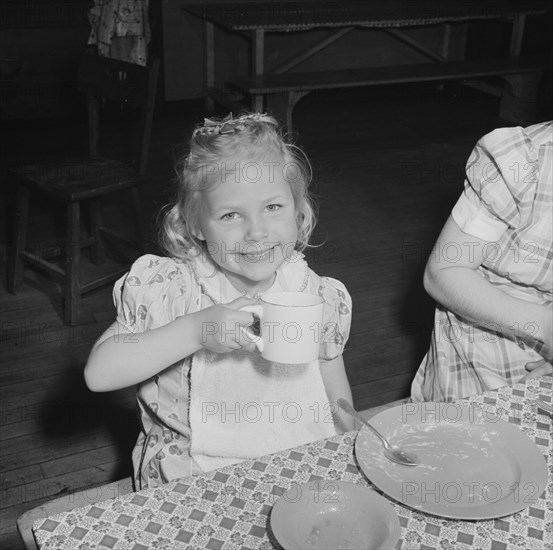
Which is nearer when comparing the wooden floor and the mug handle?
the mug handle

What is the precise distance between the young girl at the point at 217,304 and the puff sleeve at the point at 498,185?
0.29 m

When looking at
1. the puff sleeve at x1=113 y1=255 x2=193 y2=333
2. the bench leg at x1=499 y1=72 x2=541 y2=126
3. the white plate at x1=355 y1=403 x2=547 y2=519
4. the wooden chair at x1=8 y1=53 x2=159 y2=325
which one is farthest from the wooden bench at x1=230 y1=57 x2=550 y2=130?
the white plate at x1=355 y1=403 x2=547 y2=519

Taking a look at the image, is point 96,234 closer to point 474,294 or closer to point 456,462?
point 474,294

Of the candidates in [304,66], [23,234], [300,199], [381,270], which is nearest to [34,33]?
[304,66]

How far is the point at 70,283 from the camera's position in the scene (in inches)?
125

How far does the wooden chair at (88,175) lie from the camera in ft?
10.2

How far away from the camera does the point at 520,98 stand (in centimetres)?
632

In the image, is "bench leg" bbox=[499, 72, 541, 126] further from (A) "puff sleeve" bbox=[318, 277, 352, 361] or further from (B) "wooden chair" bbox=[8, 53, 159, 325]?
(A) "puff sleeve" bbox=[318, 277, 352, 361]

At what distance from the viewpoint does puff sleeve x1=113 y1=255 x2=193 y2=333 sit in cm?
141

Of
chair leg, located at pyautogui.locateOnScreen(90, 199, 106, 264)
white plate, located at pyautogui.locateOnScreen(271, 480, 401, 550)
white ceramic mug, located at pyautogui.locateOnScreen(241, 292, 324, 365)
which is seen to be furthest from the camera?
chair leg, located at pyautogui.locateOnScreen(90, 199, 106, 264)

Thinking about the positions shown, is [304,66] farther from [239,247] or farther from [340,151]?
[239,247]

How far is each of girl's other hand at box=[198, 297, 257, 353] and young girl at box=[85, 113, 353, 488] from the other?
0.06 metres

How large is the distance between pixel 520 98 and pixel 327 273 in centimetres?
342

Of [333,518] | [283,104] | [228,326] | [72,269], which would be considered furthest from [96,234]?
[333,518]
